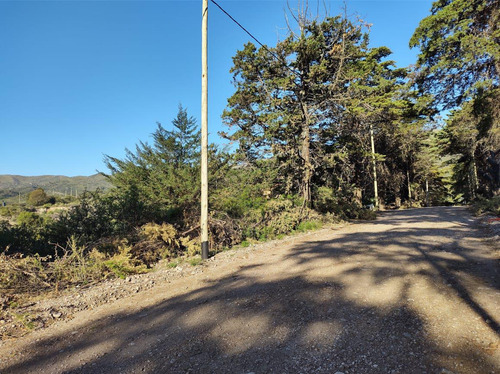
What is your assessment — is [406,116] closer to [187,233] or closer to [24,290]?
[187,233]

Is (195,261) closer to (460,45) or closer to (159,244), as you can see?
(159,244)

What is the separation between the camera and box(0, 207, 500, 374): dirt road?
2521mm

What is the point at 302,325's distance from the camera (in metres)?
3.17

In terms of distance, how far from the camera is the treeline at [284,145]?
8.61 meters

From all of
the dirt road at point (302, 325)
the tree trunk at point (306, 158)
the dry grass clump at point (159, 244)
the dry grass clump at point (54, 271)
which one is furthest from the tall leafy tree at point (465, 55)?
the dry grass clump at point (54, 271)

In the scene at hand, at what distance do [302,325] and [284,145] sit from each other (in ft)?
35.5

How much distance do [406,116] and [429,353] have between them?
1986 cm

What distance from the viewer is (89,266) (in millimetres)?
6445

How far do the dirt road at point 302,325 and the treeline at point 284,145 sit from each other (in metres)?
3.82

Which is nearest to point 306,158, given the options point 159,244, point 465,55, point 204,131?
point 204,131

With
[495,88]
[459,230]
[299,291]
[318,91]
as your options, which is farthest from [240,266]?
[495,88]

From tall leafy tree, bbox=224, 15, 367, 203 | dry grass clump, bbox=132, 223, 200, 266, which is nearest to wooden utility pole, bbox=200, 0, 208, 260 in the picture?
dry grass clump, bbox=132, 223, 200, 266

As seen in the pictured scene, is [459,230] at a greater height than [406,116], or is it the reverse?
[406,116]

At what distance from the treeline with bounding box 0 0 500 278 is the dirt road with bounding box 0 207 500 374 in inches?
150
